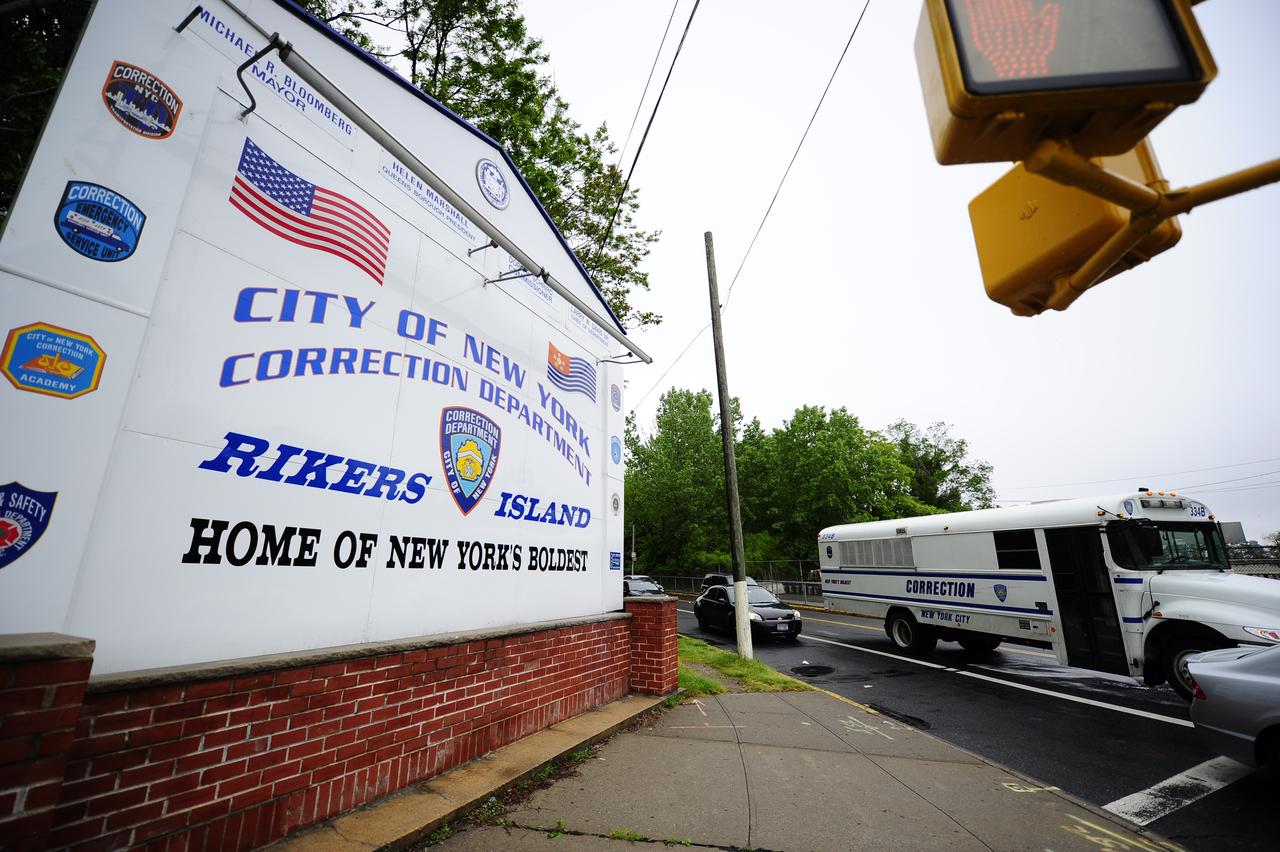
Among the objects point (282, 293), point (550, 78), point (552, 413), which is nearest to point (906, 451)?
point (550, 78)

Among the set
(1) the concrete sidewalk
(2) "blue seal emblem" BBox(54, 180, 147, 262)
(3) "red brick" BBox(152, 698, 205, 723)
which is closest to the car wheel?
(1) the concrete sidewalk

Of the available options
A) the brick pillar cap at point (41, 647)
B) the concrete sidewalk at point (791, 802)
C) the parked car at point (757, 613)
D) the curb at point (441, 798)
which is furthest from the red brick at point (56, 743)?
the parked car at point (757, 613)

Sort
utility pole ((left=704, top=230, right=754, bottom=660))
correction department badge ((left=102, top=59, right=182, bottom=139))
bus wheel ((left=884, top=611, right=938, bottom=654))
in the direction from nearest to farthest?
1. correction department badge ((left=102, top=59, right=182, bottom=139))
2. utility pole ((left=704, top=230, right=754, bottom=660))
3. bus wheel ((left=884, top=611, right=938, bottom=654))

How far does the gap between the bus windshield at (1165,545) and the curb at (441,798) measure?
Answer: 828cm

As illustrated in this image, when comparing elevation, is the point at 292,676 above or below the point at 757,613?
above

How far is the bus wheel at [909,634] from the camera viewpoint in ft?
39.1

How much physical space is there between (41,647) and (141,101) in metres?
2.86

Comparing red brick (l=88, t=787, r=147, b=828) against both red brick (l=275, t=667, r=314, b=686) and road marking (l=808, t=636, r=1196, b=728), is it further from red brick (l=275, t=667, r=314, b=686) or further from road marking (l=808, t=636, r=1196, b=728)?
road marking (l=808, t=636, r=1196, b=728)

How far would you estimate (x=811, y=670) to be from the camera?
10.3 m

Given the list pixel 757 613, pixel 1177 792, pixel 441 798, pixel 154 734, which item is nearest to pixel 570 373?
pixel 441 798

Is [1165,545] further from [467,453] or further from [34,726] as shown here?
[34,726]

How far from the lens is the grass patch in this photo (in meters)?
8.02

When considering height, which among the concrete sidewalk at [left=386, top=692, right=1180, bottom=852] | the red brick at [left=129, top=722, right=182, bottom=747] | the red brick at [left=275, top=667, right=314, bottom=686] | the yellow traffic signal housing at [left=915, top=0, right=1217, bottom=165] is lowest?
the concrete sidewalk at [left=386, top=692, right=1180, bottom=852]

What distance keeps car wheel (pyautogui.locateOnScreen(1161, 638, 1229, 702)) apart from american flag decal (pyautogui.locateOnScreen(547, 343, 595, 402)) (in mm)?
8626
